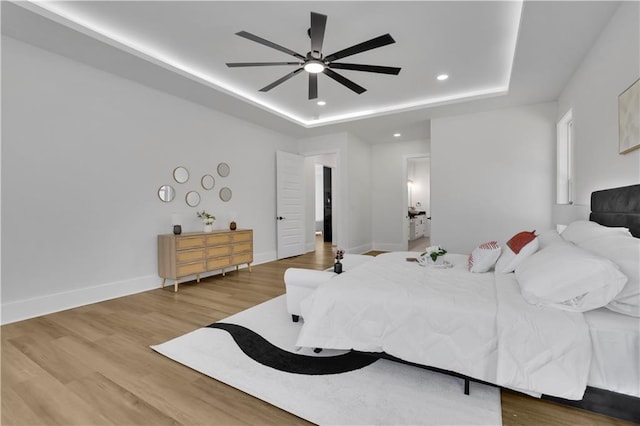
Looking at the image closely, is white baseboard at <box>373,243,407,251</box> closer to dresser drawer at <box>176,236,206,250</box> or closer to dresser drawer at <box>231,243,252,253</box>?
dresser drawer at <box>231,243,252,253</box>

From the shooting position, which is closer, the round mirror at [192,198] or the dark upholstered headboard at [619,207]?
the dark upholstered headboard at [619,207]

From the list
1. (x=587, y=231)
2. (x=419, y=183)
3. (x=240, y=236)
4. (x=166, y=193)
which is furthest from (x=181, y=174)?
(x=419, y=183)

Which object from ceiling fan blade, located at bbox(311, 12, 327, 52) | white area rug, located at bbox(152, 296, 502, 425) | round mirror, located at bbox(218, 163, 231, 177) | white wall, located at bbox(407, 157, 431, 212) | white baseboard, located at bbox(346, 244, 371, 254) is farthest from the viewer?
white wall, located at bbox(407, 157, 431, 212)

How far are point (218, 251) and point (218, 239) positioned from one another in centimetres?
20

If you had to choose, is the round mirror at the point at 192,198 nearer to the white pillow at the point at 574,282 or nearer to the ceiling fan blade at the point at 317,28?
the ceiling fan blade at the point at 317,28

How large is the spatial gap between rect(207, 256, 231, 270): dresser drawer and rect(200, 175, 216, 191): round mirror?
49.4 inches

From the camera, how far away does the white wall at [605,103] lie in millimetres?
2252

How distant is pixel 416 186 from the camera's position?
1078 cm

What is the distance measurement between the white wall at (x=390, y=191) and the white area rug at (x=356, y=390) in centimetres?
563

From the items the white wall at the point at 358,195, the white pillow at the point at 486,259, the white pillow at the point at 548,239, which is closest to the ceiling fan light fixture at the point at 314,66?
the white pillow at the point at 486,259

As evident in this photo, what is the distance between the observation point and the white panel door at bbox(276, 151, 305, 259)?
6422mm

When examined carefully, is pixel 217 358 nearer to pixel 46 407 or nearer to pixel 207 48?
pixel 46 407

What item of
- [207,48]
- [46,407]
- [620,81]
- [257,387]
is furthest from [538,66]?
[46,407]

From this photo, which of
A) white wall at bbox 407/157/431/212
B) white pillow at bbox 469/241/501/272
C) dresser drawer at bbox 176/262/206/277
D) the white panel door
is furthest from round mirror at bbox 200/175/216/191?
white wall at bbox 407/157/431/212
